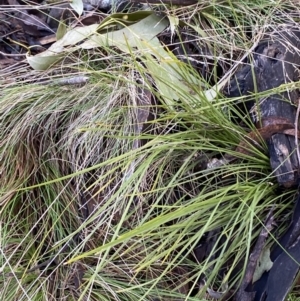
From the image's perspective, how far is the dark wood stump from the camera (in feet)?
3.17

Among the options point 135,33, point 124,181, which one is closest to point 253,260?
point 124,181

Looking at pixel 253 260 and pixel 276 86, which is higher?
pixel 276 86

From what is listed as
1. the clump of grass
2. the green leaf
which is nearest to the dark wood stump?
the clump of grass

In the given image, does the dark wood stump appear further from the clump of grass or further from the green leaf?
the green leaf

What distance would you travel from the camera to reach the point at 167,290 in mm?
1020

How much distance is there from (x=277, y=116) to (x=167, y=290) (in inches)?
16.7

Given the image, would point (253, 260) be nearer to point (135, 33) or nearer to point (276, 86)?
point (276, 86)

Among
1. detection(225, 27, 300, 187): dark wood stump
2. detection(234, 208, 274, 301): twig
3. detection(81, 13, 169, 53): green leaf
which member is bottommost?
detection(234, 208, 274, 301): twig

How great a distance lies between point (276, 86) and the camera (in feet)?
3.49

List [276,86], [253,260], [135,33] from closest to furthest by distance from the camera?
[253,260], [276,86], [135,33]

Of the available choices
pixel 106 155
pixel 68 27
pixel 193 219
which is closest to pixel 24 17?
pixel 68 27

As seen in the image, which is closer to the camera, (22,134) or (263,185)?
(263,185)

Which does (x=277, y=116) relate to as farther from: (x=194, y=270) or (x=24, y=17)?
(x=24, y=17)

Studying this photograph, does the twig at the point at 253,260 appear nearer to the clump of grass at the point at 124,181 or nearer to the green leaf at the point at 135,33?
the clump of grass at the point at 124,181
